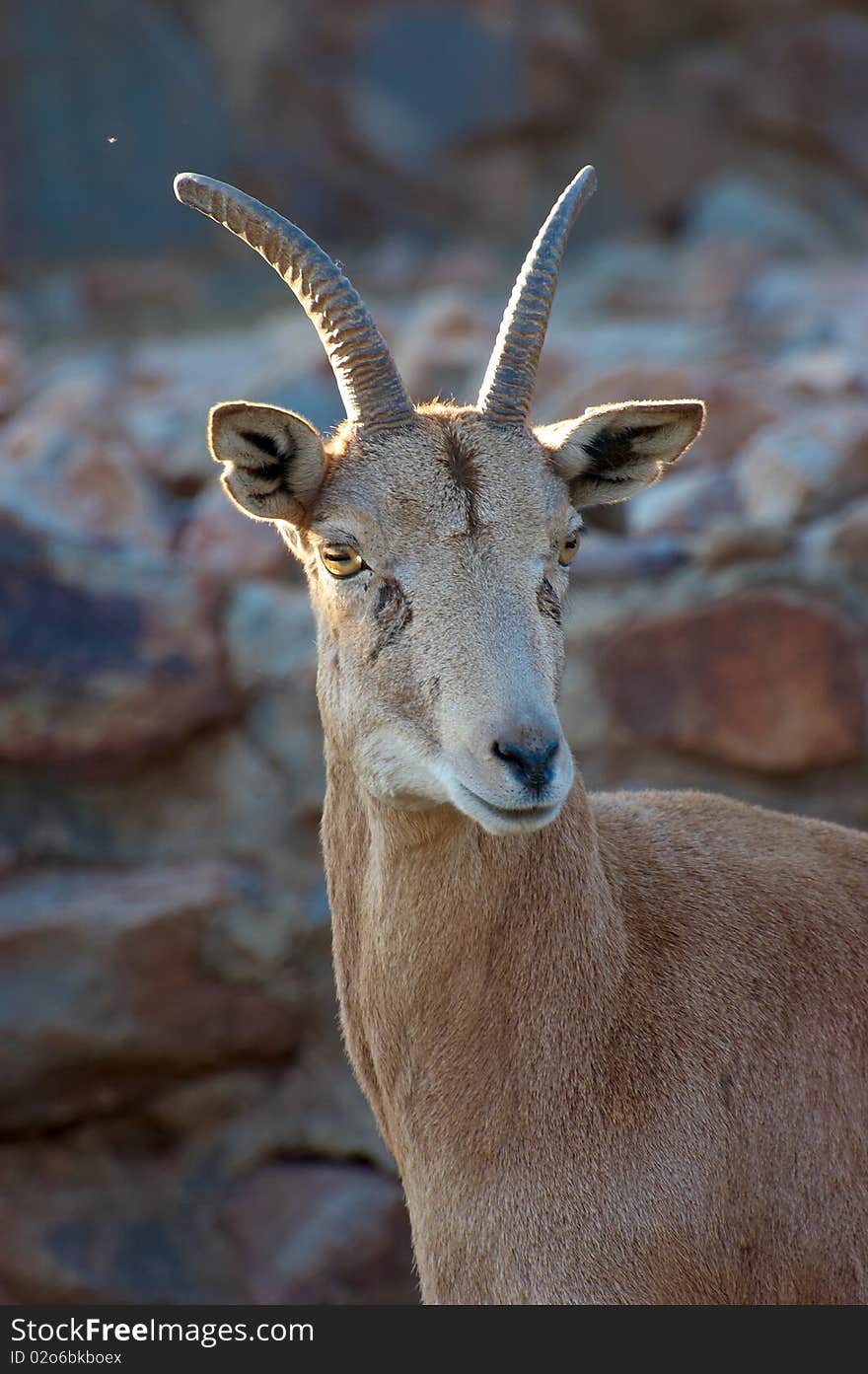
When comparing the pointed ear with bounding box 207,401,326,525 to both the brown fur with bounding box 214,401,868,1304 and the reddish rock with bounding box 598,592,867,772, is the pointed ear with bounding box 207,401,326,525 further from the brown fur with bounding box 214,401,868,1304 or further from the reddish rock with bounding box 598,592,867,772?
the reddish rock with bounding box 598,592,867,772

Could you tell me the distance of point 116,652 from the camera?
647cm

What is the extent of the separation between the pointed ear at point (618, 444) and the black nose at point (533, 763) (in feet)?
3.68

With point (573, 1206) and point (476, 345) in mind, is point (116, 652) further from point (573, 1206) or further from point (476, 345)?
point (476, 345)

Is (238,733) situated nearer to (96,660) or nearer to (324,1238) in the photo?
(96,660)

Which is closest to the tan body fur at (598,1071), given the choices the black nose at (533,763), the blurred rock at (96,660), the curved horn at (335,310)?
the black nose at (533,763)

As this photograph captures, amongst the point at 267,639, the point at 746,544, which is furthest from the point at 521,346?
the point at 267,639

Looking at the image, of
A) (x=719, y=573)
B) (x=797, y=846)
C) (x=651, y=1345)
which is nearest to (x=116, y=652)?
(x=719, y=573)

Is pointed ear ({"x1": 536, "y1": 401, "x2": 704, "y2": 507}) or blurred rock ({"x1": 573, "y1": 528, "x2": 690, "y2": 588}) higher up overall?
pointed ear ({"x1": 536, "y1": 401, "x2": 704, "y2": 507})

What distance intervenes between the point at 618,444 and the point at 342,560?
91cm

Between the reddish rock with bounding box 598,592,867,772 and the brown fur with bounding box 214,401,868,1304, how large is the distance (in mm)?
1810

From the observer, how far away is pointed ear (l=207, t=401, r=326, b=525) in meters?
4.19

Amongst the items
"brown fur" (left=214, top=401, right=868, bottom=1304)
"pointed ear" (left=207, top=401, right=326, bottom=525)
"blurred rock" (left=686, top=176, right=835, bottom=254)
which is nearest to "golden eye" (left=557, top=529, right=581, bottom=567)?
"brown fur" (left=214, top=401, right=868, bottom=1304)

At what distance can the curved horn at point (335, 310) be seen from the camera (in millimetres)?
4355

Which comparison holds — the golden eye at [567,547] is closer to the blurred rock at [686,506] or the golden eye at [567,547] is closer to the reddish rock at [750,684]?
the reddish rock at [750,684]
